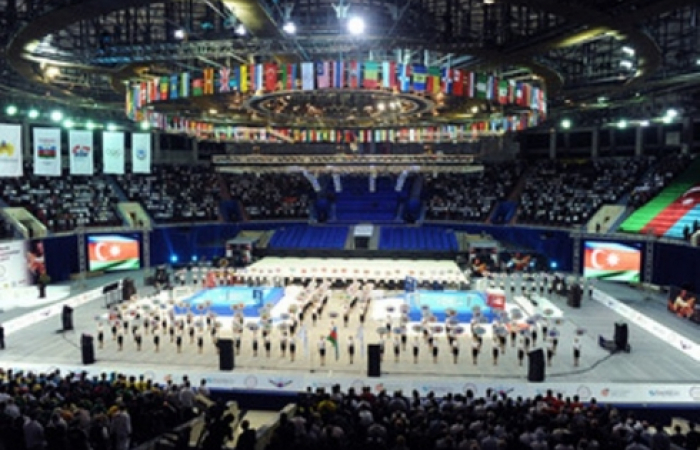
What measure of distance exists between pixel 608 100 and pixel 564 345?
672 inches

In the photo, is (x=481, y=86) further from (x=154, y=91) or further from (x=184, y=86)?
(x=154, y=91)

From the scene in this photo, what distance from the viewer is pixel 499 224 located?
142ft

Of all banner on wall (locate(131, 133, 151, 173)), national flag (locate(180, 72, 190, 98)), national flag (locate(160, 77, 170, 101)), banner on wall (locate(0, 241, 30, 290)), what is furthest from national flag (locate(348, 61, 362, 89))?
banner on wall (locate(131, 133, 151, 173))

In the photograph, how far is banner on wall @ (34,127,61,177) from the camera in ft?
107

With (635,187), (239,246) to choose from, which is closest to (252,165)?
(239,246)

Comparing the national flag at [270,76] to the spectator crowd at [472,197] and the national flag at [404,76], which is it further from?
the spectator crowd at [472,197]

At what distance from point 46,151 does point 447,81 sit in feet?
92.7

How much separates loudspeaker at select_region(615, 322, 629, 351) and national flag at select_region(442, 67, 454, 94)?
41.1 feet

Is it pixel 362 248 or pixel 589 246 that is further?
pixel 362 248

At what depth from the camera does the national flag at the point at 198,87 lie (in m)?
14.4

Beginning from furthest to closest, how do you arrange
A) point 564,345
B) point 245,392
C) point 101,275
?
point 101,275, point 564,345, point 245,392

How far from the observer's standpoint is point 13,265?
30812 mm

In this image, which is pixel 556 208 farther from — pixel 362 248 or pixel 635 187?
pixel 362 248

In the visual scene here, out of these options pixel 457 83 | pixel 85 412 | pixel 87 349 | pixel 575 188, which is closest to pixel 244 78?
pixel 457 83
